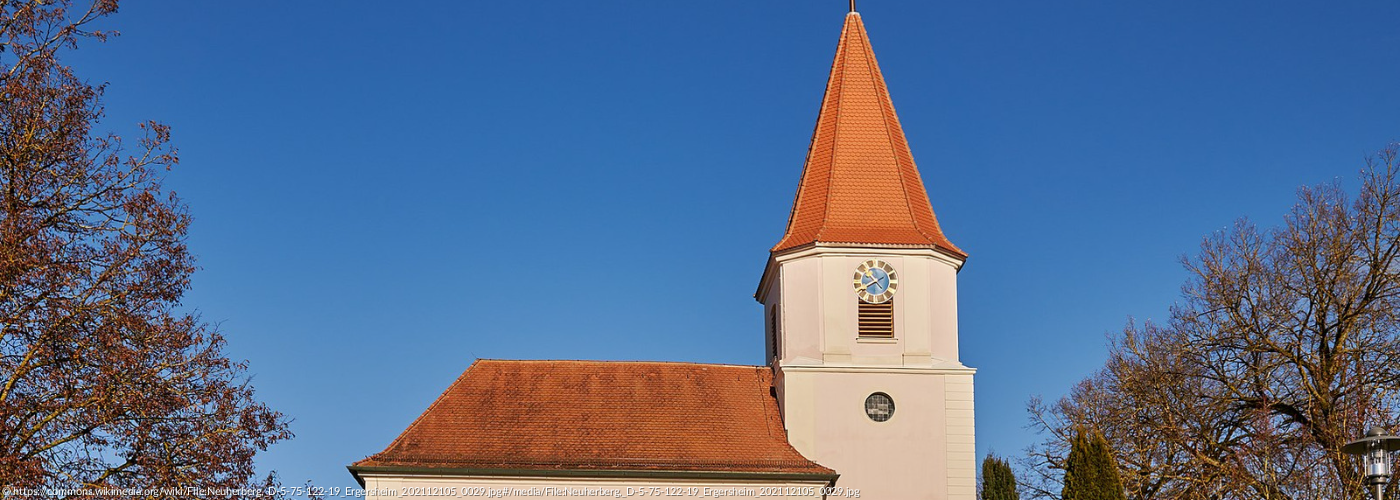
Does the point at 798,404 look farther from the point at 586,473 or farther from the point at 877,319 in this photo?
the point at 586,473

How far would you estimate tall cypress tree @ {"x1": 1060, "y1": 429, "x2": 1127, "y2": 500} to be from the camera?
2742 cm

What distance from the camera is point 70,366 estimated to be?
52.4 feet

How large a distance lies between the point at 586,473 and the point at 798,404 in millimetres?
4665

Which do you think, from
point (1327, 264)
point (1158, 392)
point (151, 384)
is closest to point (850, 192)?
point (1158, 392)

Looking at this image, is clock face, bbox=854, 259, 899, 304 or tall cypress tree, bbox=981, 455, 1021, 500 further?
tall cypress tree, bbox=981, 455, 1021, 500

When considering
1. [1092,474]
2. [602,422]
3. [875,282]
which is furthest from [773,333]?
[1092,474]

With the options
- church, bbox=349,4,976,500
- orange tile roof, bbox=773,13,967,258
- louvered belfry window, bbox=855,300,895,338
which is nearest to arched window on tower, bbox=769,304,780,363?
church, bbox=349,4,976,500

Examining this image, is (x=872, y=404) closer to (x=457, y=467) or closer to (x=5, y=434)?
(x=457, y=467)

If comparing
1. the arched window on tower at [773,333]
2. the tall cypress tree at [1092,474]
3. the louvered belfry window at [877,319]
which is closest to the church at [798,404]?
the louvered belfry window at [877,319]

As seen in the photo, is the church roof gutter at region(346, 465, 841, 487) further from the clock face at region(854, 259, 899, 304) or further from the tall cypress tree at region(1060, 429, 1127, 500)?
the tall cypress tree at region(1060, 429, 1127, 500)

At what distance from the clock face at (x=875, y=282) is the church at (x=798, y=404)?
0.03 meters

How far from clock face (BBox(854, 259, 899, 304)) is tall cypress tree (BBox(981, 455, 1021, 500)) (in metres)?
9.58

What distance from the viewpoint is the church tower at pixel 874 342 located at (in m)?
31.8

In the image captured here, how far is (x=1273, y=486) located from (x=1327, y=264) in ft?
14.1
